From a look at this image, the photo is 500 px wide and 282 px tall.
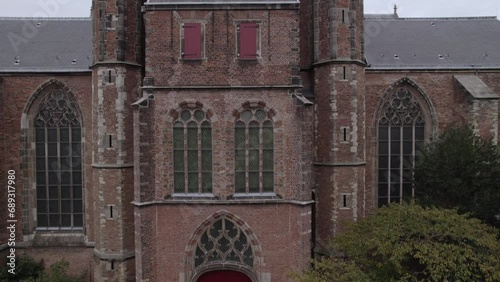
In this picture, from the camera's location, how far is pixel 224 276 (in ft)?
51.1

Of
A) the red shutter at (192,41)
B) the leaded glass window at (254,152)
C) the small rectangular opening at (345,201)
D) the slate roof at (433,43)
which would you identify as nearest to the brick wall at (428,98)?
the slate roof at (433,43)

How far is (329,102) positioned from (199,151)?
6.05 metres

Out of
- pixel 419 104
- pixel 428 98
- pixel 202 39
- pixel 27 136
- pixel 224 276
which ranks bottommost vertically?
pixel 224 276

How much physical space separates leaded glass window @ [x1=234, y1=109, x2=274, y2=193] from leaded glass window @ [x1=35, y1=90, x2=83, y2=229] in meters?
8.80

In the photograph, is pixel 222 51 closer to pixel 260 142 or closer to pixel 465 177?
pixel 260 142

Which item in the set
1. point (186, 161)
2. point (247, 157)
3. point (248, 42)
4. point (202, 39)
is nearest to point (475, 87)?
point (248, 42)

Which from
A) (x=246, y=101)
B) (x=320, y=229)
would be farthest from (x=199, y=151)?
(x=320, y=229)

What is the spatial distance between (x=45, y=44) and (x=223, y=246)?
46.9 feet

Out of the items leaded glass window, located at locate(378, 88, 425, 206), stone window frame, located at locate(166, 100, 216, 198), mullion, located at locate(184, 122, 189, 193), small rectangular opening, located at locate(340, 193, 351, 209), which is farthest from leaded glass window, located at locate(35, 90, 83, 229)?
leaded glass window, located at locate(378, 88, 425, 206)

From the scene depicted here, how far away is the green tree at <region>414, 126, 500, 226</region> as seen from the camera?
1596cm

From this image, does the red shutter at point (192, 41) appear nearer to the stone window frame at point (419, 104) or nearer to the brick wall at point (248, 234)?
the brick wall at point (248, 234)

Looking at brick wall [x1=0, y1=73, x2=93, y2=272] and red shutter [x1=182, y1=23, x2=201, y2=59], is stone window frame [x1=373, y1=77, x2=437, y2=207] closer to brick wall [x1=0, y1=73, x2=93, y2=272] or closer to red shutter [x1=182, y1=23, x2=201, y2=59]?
red shutter [x1=182, y1=23, x2=201, y2=59]

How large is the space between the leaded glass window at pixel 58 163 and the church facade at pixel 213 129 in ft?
0.19

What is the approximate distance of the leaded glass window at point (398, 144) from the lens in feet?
65.1
